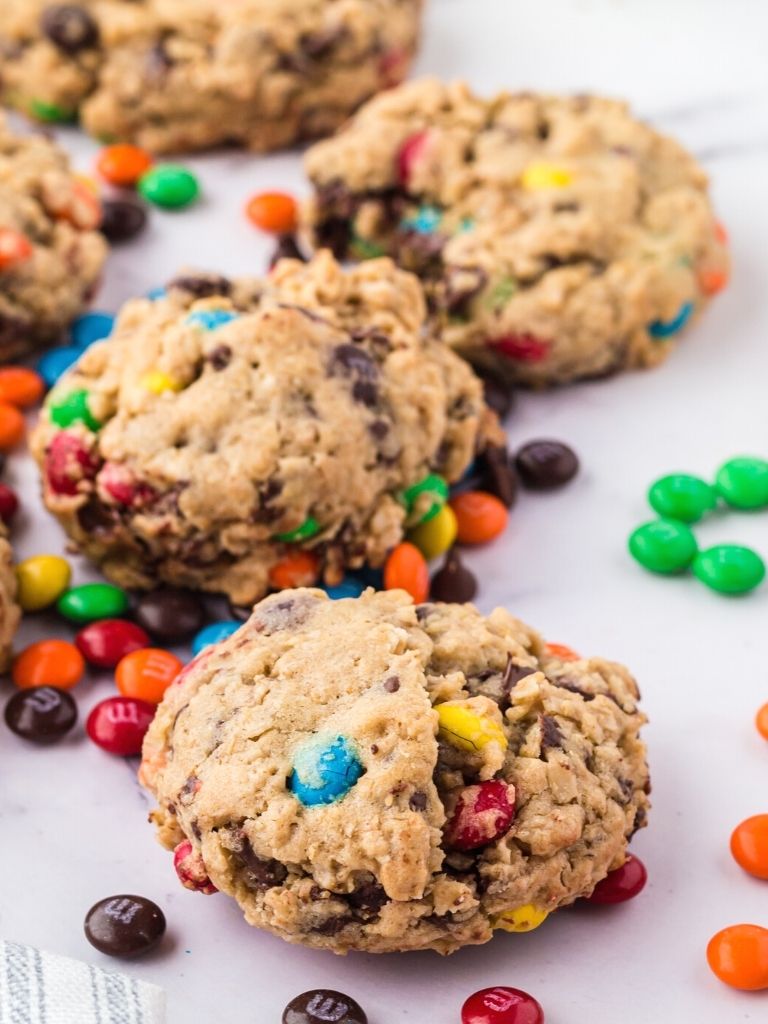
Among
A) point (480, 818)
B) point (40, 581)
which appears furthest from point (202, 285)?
point (480, 818)

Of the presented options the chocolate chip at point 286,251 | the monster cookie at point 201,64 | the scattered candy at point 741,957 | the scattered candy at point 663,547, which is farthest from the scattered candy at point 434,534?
the monster cookie at point 201,64

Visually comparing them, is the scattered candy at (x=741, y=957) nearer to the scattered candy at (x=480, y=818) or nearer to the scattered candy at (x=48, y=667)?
the scattered candy at (x=480, y=818)

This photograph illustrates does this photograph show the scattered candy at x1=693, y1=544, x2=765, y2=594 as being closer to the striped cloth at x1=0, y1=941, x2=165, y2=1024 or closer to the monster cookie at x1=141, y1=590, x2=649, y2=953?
the monster cookie at x1=141, y1=590, x2=649, y2=953

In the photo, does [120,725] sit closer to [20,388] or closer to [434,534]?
[434,534]

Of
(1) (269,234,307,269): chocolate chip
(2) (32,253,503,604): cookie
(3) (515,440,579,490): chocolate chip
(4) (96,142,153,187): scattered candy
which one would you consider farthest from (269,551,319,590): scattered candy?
(4) (96,142,153,187): scattered candy

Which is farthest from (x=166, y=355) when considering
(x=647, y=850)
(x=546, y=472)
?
(x=647, y=850)

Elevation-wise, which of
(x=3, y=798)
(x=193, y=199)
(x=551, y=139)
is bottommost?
(x=3, y=798)

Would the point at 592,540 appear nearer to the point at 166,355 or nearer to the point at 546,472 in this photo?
the point at 546,472
